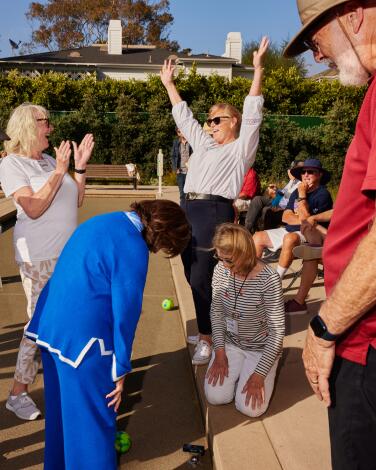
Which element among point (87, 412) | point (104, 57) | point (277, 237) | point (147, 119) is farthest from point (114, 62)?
point (87, 412)

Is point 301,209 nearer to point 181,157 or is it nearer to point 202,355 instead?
point 202,355

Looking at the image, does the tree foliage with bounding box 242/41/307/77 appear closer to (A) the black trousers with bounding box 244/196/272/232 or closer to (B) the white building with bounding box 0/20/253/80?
(B) the white building with bounding box 0/20/253/80

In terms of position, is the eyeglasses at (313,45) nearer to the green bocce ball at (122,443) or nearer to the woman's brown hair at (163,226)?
the woman's brown hair at (163,226)

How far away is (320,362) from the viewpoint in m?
1.79

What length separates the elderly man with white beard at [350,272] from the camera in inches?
63.1

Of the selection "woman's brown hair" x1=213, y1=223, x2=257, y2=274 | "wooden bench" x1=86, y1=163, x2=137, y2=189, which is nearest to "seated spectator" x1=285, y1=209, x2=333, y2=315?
"woman's brown hair" x1=213, y1=223, x2=257, y2=274

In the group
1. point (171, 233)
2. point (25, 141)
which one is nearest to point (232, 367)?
Result: point (171, 233)

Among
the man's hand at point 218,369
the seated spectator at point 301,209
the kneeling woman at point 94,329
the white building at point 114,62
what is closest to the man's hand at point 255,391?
the man's hand at point 218,369

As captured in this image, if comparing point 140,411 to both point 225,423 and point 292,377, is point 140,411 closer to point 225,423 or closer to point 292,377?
point 225,423

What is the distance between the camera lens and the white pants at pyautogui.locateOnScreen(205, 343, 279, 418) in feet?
11.1

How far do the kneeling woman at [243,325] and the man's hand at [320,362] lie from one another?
1.60m

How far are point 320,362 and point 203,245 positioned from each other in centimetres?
237

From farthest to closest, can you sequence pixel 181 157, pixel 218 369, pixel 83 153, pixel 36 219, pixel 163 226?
pixel 181 157, pixel 83 153, pixel 218 369, pixel 36 219, pixel 163 226

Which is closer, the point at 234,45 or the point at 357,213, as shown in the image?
the point at 357,213
